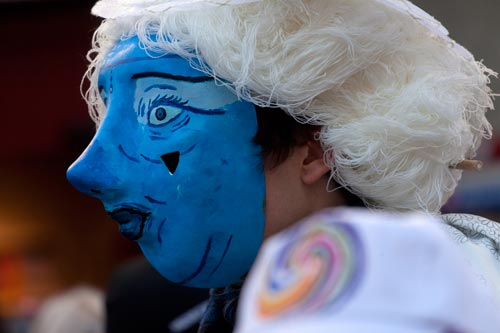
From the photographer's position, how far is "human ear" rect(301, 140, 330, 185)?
1.72 m

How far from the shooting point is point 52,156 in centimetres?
623

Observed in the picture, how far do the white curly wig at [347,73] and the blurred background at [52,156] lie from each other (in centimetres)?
351

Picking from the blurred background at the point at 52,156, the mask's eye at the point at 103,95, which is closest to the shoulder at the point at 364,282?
the mask's eye at the point at 103,95

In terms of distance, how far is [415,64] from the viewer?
1.74 metres

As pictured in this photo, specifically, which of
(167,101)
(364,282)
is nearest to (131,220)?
(167,101)

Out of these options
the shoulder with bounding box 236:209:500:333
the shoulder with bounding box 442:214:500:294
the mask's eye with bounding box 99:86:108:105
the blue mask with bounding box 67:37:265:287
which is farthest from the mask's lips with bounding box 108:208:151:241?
the shoulder with bounding box 236:209:500:333

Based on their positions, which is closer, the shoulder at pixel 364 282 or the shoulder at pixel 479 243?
the shoulder at pixel 364 282

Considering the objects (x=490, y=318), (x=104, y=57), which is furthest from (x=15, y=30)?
(x=490, y=318)

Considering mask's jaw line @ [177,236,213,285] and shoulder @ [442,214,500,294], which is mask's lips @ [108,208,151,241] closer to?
mask's jaw line @ [177,236,213,285]

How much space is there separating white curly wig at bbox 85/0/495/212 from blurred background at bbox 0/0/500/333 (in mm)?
3508

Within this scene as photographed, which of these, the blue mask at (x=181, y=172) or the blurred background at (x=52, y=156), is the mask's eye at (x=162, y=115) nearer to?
the blue mask at (x=181, y=172)

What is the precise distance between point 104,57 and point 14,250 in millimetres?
4993

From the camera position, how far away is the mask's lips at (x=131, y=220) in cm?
165

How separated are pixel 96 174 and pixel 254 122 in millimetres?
304
